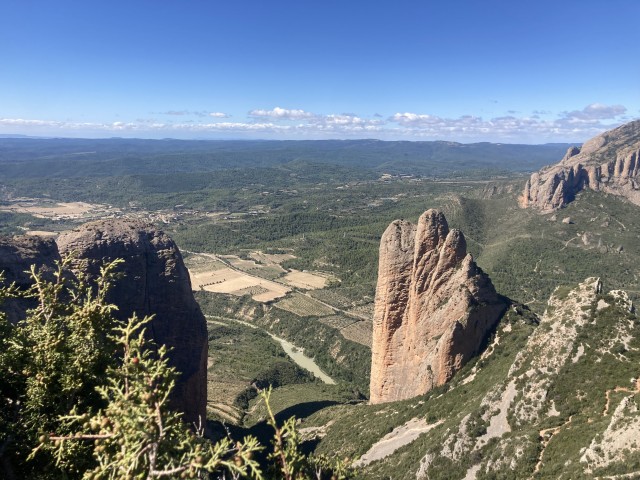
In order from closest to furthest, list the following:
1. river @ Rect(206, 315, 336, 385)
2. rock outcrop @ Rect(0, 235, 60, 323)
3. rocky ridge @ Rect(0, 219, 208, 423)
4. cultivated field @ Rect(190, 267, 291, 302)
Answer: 1. rock outcrop @ Rect(0, 235, 60, 323)
2. rocky ridge @ Rect(0, 219, 208, 423)
3. river @ Rect(206, 315, 336, 385)
4. cultivated field @ Rect(190, 267, 291, 302)

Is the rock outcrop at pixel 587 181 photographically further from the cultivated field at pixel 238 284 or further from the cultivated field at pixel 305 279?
the cultivated field at pixel 238 284

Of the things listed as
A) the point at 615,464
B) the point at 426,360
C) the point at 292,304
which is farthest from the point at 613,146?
the point at 615,464

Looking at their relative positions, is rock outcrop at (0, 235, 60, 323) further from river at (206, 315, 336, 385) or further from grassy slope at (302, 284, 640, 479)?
river at (206, 315, 336, 385)

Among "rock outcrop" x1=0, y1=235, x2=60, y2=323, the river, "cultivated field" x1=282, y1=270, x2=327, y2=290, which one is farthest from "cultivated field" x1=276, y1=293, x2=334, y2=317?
"rock outcrop" x1=0, y1=235, x2=60, y2=323

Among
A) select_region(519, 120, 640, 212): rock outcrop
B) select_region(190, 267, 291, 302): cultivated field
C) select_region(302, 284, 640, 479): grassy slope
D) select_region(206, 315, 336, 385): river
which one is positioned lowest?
select_region(206, 315, 336, 385): river

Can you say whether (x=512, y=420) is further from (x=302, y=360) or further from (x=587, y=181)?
(x=587, y=181)

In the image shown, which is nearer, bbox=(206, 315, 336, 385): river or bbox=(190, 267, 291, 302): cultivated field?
bbox=(206, 315, 336, 385): river
